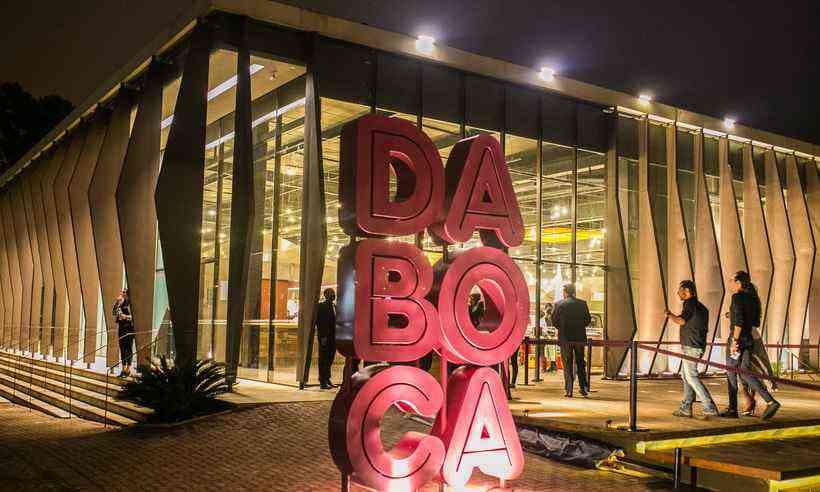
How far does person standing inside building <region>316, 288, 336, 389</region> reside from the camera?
14688 millimetres

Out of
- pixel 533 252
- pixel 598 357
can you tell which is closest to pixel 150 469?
pixel 533 252

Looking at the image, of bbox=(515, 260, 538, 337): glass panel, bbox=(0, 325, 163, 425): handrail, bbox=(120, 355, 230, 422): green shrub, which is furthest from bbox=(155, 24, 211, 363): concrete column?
bbox=(515, 260, 538, 337): glass panel

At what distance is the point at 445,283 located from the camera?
7.55 meters

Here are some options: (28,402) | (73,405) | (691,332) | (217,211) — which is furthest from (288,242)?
(691,332)

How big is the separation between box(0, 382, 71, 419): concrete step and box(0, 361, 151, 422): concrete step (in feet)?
1.07

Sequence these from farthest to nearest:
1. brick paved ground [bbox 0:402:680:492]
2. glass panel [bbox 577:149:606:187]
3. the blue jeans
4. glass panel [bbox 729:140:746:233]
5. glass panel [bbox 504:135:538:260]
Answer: glass panel [bbox 729:140:746:233] → glass panel [bbox 577:149:606:187] → glass panel [bbox 504:135:538:260] → the blue jeans → brick paved ground [bbox 0:402:680:492]

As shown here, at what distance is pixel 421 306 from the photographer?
7332 mm

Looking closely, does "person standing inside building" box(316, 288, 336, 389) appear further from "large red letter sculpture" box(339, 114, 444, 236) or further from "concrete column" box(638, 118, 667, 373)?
"concrete column" box(638, 118, 667, 373)

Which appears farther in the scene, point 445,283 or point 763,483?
point 763,483

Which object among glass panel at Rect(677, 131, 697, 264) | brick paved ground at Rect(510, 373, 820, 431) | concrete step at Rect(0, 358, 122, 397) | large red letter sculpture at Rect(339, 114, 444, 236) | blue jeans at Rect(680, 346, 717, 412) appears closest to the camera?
large red letter sculpture at Rect(339, 114, 444, 236)

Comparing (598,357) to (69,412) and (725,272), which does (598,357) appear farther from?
(69,412)

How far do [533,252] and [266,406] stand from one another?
988 centimetres

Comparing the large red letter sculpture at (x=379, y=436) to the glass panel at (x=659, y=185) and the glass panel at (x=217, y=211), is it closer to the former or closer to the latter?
the glass panel at (x=217, y=211)

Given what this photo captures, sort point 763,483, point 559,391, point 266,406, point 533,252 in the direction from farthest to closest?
point 533,252
point 559,391
point 266,406
point 763,483
